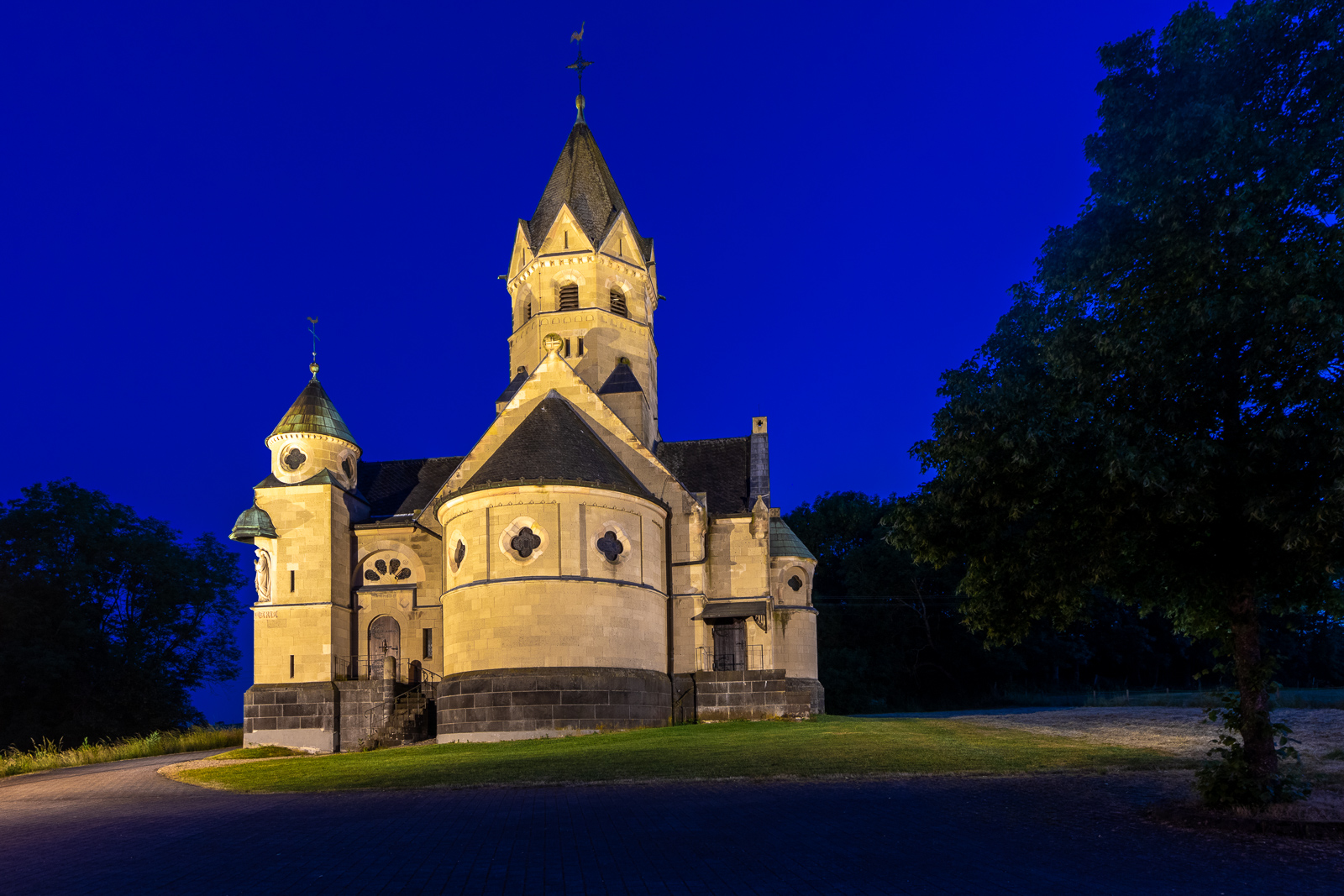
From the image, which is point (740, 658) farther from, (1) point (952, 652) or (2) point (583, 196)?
(1) point (952, 652)

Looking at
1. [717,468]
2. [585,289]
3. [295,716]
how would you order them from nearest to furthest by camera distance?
[295,716]
[717,468]
[585,289]

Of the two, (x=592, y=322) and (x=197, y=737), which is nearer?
(x=197, y=737)

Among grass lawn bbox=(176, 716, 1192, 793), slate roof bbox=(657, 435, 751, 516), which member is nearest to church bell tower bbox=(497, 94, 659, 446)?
slate roof bbox=(657, 435, 751, 516)

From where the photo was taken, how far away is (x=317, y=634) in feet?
127

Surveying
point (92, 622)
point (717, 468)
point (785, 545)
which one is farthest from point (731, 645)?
point (92, 622)

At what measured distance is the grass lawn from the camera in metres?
18.5

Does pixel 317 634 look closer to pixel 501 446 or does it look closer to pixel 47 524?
pixel 501 446

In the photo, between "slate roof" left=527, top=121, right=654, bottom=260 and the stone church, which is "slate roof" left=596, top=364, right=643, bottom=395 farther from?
"slate roof" left=527, top=121, right=654, bottom=260

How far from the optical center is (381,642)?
133ft

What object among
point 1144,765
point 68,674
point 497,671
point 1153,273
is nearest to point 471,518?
point 497,671

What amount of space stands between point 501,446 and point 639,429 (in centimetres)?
760

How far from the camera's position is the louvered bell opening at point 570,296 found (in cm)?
4525

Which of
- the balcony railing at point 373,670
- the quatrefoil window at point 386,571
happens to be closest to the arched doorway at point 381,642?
the balcony railing at point 373,670

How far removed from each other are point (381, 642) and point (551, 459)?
40.1ft
